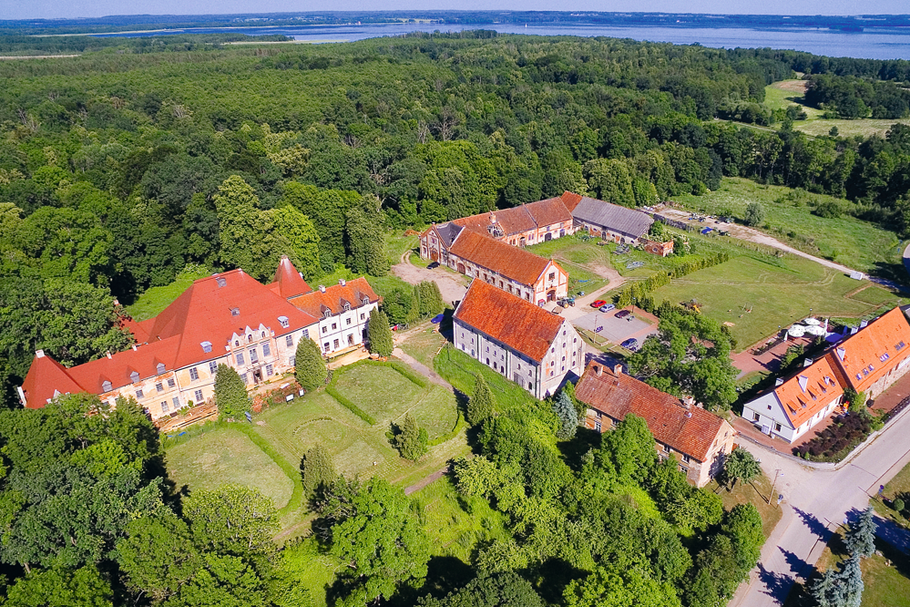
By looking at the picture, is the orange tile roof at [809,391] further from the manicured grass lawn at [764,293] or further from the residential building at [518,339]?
the residential building at [518,339]

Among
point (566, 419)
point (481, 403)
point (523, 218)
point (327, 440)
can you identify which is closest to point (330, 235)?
point (523, 218)

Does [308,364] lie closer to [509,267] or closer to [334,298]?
[334,298]

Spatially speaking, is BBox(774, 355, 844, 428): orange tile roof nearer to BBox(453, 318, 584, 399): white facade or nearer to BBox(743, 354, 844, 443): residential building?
BBox(743, 354, 844, 443): residential building

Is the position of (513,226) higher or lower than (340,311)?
lower

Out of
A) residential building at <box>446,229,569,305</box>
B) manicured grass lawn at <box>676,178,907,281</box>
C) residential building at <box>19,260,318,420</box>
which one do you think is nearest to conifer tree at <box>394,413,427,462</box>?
residential building at <box>19,260,318,420</box>

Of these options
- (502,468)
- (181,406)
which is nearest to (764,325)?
(502,468)

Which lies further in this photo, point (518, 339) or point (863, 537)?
point (518, 339)
